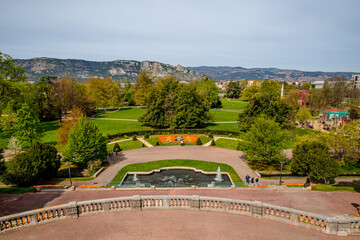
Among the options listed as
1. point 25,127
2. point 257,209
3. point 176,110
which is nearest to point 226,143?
point 176,110

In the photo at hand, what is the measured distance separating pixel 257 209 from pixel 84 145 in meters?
26.9

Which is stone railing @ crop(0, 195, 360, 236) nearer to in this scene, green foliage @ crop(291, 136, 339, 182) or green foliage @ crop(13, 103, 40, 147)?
green foliage @ crop(291, 136, 339, 182)

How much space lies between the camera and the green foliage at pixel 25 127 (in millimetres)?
41125

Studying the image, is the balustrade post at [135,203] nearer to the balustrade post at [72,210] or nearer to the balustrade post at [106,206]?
the balustrade post at [106,206]

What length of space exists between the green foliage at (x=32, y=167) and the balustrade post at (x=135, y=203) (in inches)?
736

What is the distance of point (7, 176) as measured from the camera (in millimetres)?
26656

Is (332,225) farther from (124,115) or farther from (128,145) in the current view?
(124,115)

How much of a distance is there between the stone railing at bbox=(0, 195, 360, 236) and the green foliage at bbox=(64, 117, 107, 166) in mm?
17160

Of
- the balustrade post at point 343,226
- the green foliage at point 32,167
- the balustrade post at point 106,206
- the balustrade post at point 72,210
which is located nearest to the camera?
the balustrade post at point 343,226

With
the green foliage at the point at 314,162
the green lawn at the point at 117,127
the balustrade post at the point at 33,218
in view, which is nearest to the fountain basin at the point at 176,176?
the green foliage at the point at 314,162

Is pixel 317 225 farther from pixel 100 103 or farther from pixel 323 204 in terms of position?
pixel 100 103

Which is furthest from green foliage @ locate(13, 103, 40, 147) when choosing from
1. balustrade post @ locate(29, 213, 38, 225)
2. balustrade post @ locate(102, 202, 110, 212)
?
balustrade post @ locate(102, 202, 110, 212)

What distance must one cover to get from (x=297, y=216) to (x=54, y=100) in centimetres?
7999

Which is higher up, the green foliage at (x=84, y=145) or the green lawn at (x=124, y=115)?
the green foliage at (x=84, y=145)
